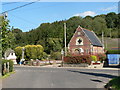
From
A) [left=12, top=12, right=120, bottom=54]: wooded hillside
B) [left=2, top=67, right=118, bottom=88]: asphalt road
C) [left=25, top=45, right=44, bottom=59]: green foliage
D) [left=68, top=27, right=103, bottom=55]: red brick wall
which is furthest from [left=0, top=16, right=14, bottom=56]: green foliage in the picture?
[left=12, top=12, right=120, bottom=54]: wooded hillside

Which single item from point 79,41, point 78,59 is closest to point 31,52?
point 79,41

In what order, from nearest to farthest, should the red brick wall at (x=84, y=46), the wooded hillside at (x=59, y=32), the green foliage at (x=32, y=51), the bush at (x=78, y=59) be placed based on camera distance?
the bush at (x=78, y=59) < the red brick wall at (x=84, y=46) < the green foliage at (x=32, y=51) < the wooded hillside at (x=59, y=32)

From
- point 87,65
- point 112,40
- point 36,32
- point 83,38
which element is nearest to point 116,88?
point 87,65

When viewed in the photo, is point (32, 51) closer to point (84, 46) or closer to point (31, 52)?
point (31, 52)

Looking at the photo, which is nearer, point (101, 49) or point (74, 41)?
point (74, 41)

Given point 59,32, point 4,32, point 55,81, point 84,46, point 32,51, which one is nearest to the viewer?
point 55,81

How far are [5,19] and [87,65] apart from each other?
2314 centimetres

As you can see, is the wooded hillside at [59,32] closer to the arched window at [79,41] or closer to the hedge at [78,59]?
the arched window at [79,41]

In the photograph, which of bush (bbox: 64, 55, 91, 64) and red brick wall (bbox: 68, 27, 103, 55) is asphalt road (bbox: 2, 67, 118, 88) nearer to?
bush (bbox: 64, 55, 91, 64)

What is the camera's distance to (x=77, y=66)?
4450 centimetres

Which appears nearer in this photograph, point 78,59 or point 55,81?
point 55,81

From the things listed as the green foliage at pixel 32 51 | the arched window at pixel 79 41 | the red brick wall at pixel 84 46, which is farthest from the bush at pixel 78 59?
the green foliage at pixel 32 51

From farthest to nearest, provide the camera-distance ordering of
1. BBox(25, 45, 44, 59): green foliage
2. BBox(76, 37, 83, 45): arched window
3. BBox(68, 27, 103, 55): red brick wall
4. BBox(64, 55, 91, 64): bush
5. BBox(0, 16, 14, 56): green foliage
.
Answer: BBox(25, 45, 44, 59): green foliage < BBox(76, 37, 83, 45): arched window < BBox(68, 27, 103, 55): red brick wall < BBox(64, 55, 91, 64): bush < BBox(0, 16, 14, 56): green foliage

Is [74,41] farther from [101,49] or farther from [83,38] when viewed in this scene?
[101,49]
